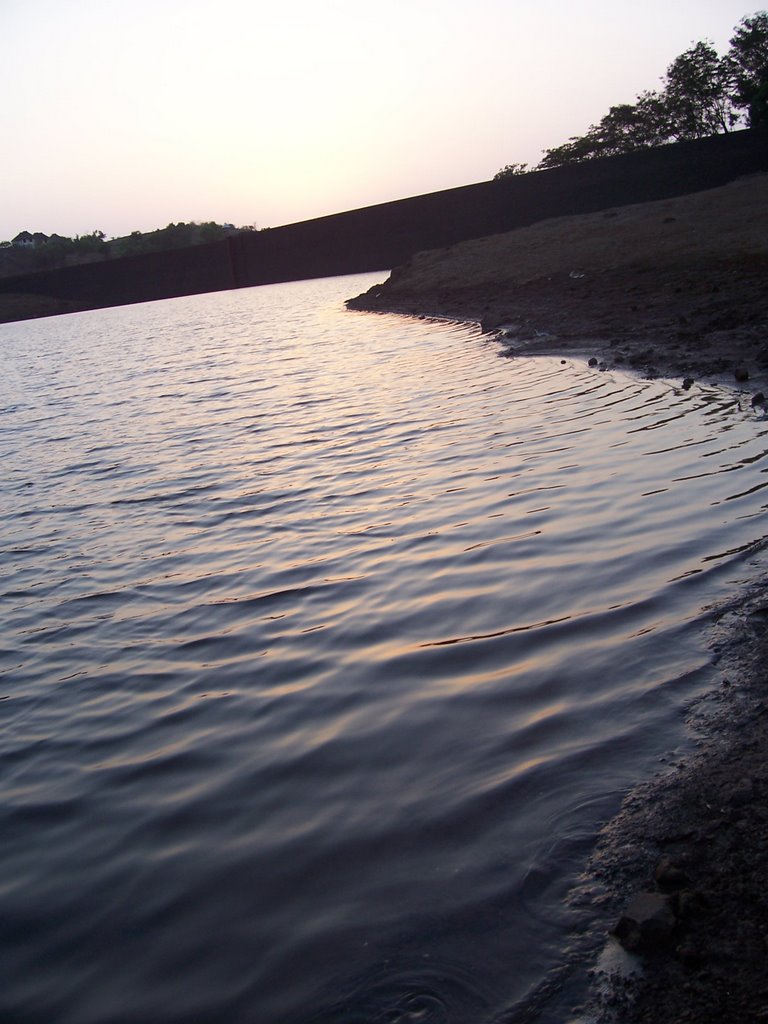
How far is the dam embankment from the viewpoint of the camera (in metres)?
34.2

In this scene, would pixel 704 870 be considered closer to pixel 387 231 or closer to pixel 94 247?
pixel 387 231

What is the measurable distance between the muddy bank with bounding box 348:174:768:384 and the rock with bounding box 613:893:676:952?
6.15m

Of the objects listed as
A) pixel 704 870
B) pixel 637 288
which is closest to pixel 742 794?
pixel 704 870

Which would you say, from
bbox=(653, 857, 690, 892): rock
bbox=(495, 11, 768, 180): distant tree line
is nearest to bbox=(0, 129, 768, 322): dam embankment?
bbox=(495, 11, 768, 180): distant tree line

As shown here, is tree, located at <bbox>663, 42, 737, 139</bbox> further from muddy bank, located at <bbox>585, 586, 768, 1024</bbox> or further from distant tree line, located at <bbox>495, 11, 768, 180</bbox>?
muddy bank, located at <bbox>585, 586, 768, 1024</bbox>

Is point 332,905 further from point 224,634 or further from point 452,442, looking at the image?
point 452,442

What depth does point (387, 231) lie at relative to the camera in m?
47.6

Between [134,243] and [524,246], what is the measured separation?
85917 mm

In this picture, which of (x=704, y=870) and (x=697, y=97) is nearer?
(x=704, y=870)

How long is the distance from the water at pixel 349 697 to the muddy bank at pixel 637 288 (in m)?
1.34

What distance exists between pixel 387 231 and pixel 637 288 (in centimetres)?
3705

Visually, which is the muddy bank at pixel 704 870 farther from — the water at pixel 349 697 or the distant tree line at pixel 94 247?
the distant tree line at pixel 94 247

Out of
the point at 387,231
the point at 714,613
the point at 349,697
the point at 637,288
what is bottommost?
the point at 349,697

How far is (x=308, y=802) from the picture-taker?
2.73 metres
